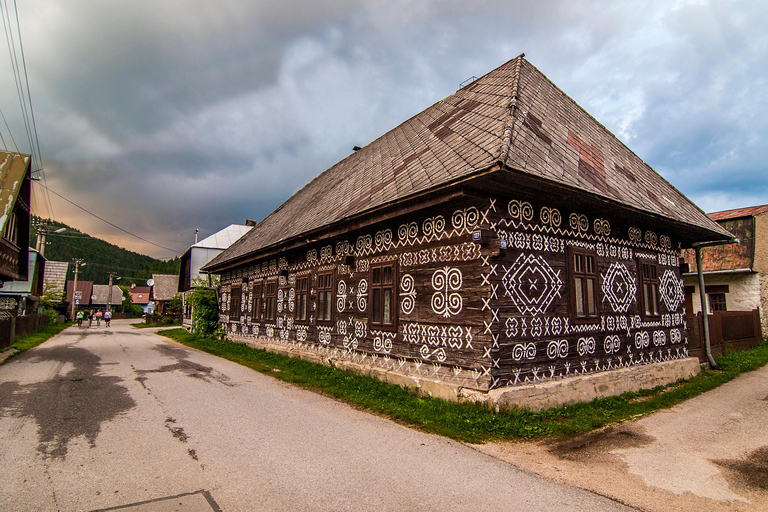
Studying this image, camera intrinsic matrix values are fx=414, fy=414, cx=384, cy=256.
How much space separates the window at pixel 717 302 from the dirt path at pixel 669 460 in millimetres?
14004

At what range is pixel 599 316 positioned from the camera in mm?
7852

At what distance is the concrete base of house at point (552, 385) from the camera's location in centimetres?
609

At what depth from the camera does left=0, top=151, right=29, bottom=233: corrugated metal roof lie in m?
12.9

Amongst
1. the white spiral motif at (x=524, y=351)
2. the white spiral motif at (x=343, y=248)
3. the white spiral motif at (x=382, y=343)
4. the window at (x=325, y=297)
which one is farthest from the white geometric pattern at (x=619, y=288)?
the window at (x=325, y=297)

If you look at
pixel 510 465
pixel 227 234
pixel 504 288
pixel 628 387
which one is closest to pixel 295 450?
pixel 510 465

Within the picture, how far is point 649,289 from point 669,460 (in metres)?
5.56

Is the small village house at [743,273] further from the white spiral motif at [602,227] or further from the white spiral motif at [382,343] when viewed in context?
the white spiral motif at [382,343]

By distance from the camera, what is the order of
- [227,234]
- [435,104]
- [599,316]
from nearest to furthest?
[599,316]
[435,104]
[227,234]

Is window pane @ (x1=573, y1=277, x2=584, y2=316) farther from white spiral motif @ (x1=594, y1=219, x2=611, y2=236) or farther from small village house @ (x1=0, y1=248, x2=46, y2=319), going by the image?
small village house @ (x1=0, y1=248, x2=46, y2=319)

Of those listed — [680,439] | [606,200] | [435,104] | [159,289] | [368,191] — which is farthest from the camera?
[159,289]

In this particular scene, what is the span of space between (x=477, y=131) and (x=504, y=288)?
3.29 meters

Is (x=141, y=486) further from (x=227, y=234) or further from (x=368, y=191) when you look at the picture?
(x=227, y=234)

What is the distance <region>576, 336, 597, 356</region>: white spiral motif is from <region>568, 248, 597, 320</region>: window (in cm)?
40

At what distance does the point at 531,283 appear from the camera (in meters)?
6.83
